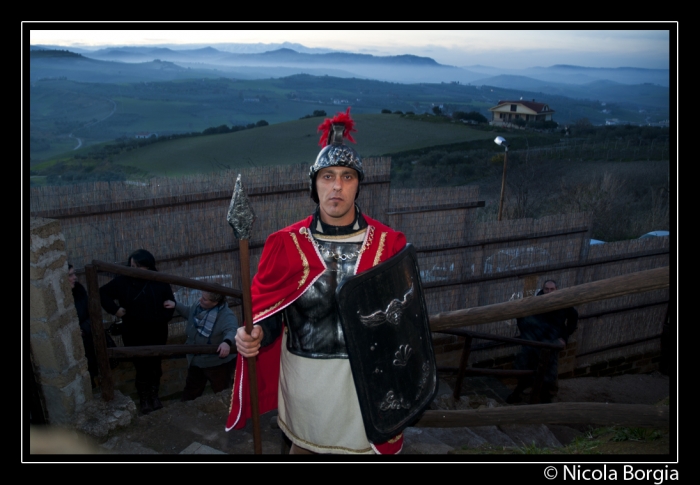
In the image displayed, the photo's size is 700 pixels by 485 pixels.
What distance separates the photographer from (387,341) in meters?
2.28

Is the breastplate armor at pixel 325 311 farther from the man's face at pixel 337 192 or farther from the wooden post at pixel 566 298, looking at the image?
the wooden post at pixel 566 298

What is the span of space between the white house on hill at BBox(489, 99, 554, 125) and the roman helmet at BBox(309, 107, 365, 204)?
47.6 metres

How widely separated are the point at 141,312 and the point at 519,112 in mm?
50960

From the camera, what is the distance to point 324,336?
2434mm

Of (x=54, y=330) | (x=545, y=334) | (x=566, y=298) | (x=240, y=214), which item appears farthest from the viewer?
(x=545, y=334)

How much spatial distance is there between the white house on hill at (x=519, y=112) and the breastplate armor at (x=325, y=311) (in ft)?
157

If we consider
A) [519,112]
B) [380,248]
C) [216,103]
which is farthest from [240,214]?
[216,103]

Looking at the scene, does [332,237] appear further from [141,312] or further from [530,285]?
[530,285]

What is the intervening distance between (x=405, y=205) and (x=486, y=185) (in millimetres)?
21468

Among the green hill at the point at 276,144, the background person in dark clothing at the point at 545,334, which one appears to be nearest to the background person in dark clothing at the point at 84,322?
the background person in dark clothing at the point at 545,334

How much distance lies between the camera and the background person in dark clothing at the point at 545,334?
18.7ft

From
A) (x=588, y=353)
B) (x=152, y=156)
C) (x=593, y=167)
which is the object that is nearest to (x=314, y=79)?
(x=152, y=156)

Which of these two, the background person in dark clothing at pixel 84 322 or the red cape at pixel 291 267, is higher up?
the red cape at pixel 291 267
